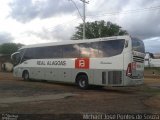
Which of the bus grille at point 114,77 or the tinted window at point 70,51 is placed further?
the tinted window at point 70,51

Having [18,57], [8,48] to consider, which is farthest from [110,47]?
[8,48]

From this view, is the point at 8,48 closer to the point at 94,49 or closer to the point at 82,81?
the point at 82,81

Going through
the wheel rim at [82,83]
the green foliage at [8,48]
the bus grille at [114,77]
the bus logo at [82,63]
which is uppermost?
the green foliage at [8,48]

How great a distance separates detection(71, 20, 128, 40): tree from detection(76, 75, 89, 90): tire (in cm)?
5810

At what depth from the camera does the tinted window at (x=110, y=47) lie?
2292cm

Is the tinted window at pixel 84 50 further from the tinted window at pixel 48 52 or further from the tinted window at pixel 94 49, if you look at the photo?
the tinted window at pixel 48 52

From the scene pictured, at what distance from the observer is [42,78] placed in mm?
29344

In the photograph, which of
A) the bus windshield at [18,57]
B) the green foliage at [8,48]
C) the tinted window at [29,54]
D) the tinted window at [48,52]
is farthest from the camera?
the green foliage at [8,48]

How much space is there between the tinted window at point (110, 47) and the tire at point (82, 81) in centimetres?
226

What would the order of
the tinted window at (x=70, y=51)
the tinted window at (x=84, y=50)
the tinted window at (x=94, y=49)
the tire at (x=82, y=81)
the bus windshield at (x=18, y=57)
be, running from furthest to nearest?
the bus windshield at (x=18, y=57)
the tinted window at (x=70, y=51)
the tire at (x=82, y=81)
the tinted window at (x=84, y=50)
the tinted window at (x=94, y=49)

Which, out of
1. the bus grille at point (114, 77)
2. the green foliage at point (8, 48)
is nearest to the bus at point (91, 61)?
the bus grille at point (114, 77)

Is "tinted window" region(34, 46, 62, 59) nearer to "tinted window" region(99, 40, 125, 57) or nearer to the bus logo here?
the bus logo

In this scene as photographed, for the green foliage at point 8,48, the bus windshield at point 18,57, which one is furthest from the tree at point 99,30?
the bus windshield at point 18,57

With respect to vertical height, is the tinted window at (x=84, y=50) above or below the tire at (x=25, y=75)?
above
